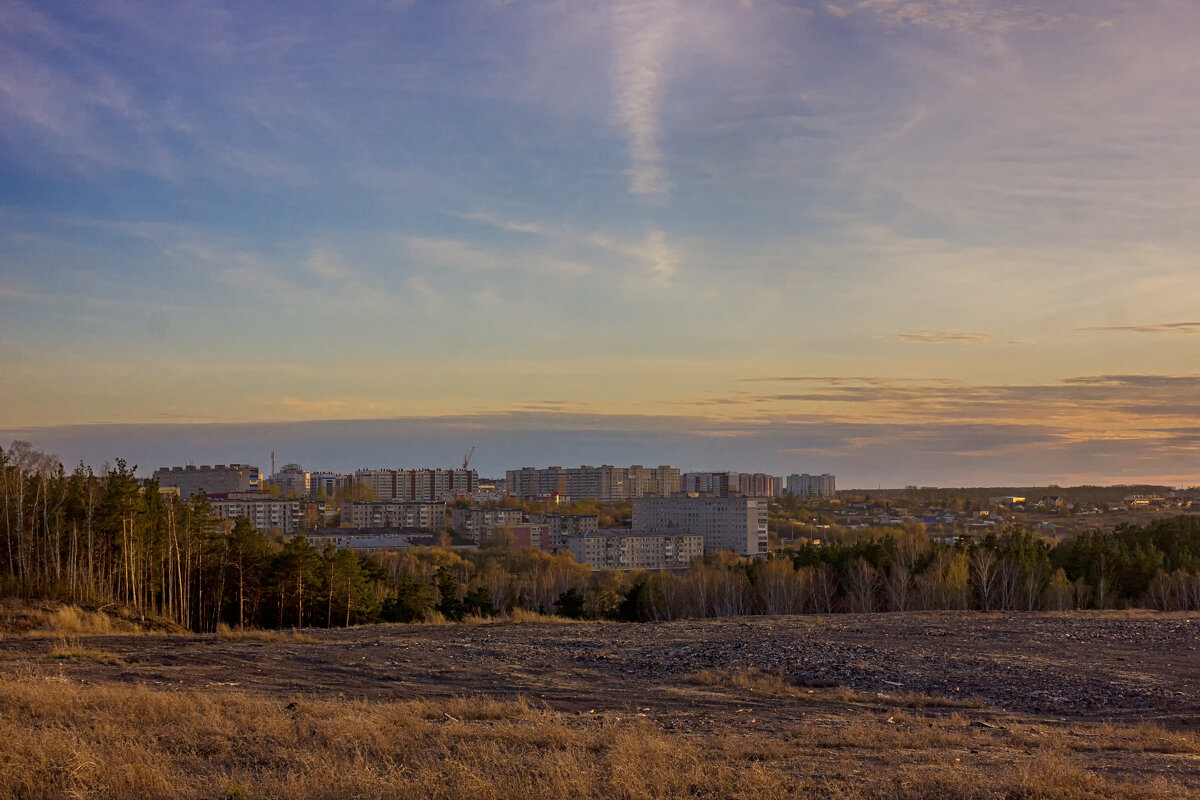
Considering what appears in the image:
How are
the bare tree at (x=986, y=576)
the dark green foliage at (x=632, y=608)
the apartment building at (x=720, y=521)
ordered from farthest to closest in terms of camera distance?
the apartment building at (x=720, y=521), the bare tree at (x=986, y=576), the dark green foliage at (x=632, y=608)

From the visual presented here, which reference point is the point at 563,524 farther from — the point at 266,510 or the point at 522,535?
the point at 266,510

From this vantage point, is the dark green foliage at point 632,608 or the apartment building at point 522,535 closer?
the dark green foliage at point 632,608

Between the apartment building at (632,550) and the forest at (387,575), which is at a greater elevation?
the forest at (387,575)

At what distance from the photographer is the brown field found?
8.40 meters

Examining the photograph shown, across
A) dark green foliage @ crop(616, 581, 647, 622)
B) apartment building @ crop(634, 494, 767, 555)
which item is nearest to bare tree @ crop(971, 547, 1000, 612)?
dark green foliage @ crop(616, 581, 647, 622)

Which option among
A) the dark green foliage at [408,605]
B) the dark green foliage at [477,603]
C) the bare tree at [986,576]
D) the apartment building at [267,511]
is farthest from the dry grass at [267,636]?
the apartment building at [267,511]

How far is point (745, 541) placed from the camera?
144 m

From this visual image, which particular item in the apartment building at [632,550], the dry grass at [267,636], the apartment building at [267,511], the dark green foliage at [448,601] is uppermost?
the dry grass at [267,636]

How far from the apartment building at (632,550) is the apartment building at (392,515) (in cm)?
4907

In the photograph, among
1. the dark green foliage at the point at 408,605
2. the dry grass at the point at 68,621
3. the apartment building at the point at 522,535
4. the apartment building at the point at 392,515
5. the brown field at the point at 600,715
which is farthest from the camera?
the apartment building at the point at 392,515

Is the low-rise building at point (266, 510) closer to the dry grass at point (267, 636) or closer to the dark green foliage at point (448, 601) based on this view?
the dark green foliage at point (448, 601)

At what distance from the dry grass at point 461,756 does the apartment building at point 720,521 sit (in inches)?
5118

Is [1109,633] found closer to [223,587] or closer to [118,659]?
[118,659]

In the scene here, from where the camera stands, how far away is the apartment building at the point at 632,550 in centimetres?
12444
